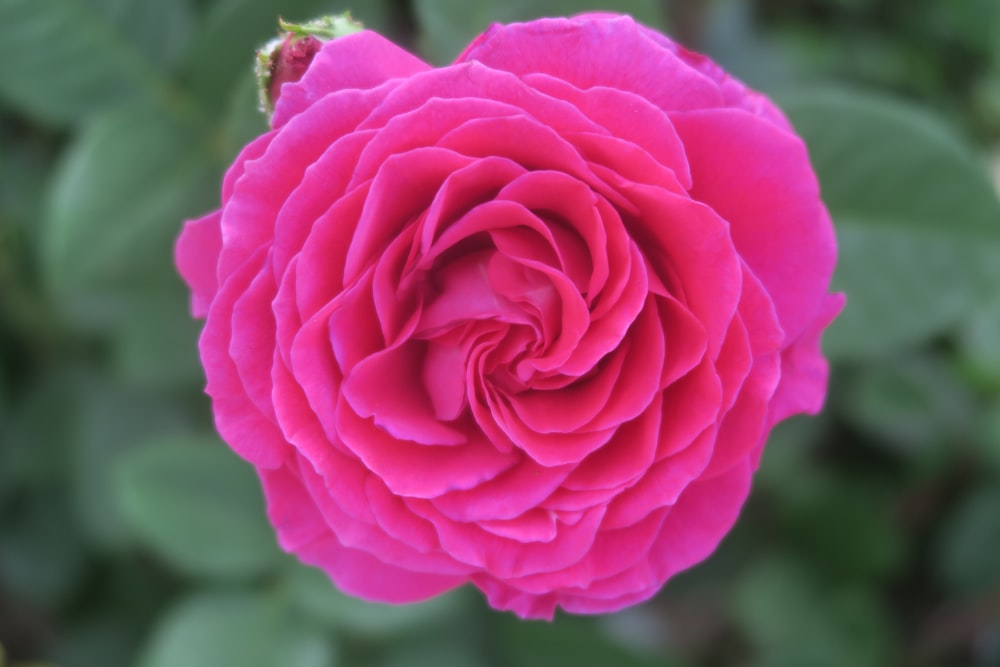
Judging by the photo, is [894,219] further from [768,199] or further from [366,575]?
[366,575]

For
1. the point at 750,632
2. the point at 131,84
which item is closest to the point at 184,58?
the point at 131,84

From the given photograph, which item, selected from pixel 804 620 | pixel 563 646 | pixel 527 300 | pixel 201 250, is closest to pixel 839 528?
pixel 804 620

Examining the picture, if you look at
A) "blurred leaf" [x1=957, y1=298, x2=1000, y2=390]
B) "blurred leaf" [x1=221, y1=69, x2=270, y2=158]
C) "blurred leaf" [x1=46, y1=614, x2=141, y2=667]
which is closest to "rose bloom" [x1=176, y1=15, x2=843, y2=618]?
"blurred leaf" [x1=221, y1=69, x2=270, y2=158]

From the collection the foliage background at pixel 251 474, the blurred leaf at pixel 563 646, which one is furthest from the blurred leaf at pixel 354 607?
the blurred leaf at pixel 563 646

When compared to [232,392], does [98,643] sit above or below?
below

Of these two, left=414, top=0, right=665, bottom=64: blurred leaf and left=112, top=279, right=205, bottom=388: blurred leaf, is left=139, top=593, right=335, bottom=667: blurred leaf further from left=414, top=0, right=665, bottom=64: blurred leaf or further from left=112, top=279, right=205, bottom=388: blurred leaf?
left=414, top=0, right=665, bottom=64: blurred leaf
